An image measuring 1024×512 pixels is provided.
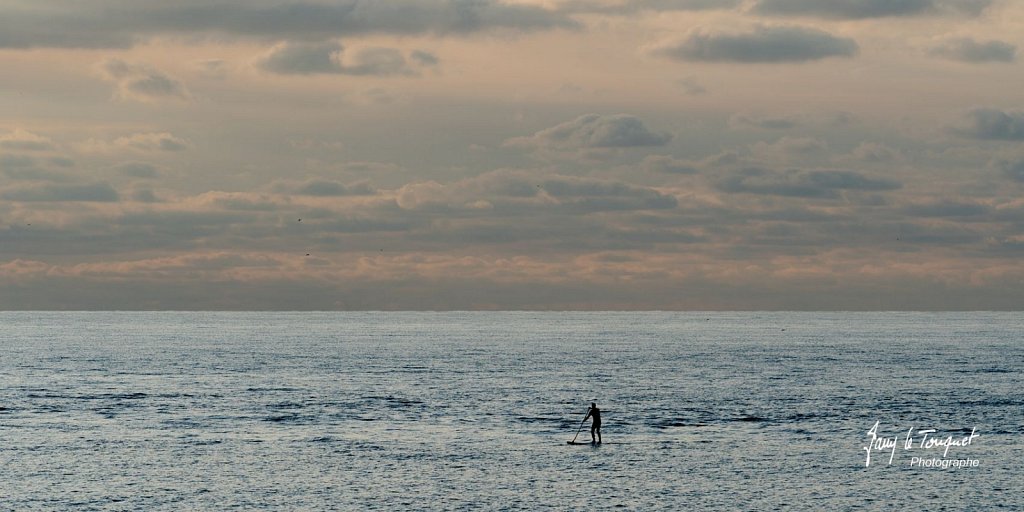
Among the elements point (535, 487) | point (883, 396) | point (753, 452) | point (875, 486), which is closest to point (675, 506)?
point (535, 487)

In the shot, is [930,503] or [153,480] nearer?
[930,503]

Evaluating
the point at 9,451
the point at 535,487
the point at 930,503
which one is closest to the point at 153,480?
the point at 9,451

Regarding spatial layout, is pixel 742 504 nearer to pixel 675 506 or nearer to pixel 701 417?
pixel 675 506

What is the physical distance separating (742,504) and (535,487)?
41.9 feet

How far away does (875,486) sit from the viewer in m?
67.7

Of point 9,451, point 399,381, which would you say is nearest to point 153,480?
point 9,451

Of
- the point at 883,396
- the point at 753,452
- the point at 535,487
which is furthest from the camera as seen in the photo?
the point at 883,396

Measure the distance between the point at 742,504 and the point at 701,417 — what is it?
3850 cm

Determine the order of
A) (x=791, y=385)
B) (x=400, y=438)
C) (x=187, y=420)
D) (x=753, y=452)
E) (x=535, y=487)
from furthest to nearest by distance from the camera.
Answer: (x=791, y=385) < (x=187, y=420) < (x=400, y=438) < (x=753, y=452) < (x=535, y=487)

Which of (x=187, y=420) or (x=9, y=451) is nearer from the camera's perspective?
(x=9, y=451)

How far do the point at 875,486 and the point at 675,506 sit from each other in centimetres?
1443

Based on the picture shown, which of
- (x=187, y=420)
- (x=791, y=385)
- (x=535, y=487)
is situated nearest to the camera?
(x=535, y=487)

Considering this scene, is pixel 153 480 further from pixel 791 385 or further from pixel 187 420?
pixel 791 385

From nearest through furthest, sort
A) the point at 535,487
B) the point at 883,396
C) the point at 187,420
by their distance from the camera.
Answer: the point at 535,487 → the point at 187,420 → the point at 883,396
